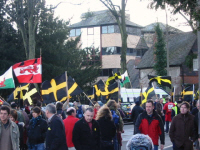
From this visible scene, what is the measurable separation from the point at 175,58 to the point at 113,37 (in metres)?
13.6

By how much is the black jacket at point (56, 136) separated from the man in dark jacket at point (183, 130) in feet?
8.81

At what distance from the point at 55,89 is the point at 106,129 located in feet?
22.6

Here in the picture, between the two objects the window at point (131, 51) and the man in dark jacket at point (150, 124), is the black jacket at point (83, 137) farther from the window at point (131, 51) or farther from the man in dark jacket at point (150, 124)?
the window at point (131, 51)

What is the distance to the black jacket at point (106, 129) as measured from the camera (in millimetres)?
8367

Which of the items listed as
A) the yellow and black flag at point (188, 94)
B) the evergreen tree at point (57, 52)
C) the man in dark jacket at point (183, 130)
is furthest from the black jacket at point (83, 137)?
the evergreen tree at point (57, 52)

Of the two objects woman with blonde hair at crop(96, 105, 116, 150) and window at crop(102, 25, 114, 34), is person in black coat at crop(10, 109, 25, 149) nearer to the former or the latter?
woman with blonde hair at crop(96, 105, 116, 150)

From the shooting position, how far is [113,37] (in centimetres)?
6253

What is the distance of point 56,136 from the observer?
25.0 feet

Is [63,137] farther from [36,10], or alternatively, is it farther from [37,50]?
[37,50]

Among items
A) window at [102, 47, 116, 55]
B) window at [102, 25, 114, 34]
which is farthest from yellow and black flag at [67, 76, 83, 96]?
window at [102, 25, 114, 34]

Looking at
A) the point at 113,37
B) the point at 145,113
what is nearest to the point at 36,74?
the point at 145,113

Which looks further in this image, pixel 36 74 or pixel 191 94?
pixel 191 94

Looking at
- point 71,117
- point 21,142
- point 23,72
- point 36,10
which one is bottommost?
point 21,142

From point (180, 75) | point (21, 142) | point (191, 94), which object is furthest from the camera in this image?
point (180, 75)
